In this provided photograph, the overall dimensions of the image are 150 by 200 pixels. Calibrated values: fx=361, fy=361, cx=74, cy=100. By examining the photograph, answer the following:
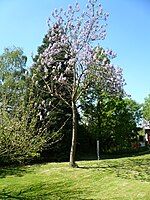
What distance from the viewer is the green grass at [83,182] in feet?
41.8

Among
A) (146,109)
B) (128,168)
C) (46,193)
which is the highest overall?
(146,109)

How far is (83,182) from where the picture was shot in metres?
14.3

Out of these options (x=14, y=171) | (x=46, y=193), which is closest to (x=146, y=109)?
(x=14, y=171)

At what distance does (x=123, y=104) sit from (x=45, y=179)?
636 inches

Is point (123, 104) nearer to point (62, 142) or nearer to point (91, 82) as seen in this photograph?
point (62, 142)

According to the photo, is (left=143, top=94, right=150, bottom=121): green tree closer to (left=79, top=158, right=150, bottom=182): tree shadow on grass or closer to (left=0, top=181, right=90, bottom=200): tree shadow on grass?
(left=79, top=158, right=150, bottom=182): tree shadow on grass

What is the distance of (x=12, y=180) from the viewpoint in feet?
51.0

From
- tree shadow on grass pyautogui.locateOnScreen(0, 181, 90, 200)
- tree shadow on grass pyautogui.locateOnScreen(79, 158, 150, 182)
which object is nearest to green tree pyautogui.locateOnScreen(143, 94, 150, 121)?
tree shadow on grass pyautogui.locateOnScreen(79, 158, 150, 182)

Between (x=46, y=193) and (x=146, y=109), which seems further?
(x=146, y=109)

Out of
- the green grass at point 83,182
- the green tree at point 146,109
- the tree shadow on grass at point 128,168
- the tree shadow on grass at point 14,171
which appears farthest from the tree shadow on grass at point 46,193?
the green tree at point 146,109

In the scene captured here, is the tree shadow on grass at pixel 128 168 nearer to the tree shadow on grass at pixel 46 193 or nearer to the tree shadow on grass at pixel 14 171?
the tree shadow on grass at pixel 46 193

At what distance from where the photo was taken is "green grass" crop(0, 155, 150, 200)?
1274 centimetres

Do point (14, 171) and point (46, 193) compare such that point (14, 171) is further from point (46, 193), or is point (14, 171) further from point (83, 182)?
point (83, 182)

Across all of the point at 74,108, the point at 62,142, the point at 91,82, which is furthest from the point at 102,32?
the point at 62,142
